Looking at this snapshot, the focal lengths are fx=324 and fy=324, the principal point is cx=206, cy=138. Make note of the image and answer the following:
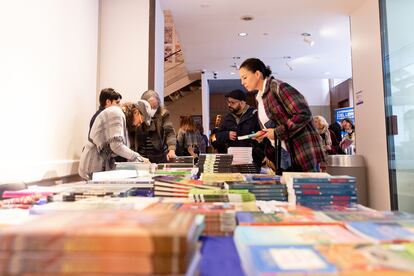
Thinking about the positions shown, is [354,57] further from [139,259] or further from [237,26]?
[139,259]

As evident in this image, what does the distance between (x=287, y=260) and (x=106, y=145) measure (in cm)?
206

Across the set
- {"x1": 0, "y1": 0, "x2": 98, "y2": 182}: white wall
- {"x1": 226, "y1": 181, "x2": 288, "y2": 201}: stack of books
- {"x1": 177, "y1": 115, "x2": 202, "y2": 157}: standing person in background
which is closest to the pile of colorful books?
{"x1": 226, "y1": 181, "x2": 288, "y2": 201}: stack of books

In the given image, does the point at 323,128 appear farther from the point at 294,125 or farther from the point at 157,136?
the point at 294,125

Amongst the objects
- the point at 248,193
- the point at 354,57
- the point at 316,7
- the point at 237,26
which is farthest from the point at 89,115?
the point at 354,57

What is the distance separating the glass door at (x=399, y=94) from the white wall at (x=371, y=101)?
91 mm

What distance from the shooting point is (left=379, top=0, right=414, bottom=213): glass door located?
339cm

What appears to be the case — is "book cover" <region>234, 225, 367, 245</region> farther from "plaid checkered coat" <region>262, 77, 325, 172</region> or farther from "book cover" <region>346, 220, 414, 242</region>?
"plaid checkered coat" <region>262, 77, 325, 172</region>

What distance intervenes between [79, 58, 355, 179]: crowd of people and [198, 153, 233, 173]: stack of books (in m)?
0.23

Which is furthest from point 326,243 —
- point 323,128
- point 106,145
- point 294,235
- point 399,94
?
point 323,128

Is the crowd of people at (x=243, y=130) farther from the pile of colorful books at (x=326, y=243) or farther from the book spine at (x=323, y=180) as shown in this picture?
the pile of colorful books at (x=326, y=243)

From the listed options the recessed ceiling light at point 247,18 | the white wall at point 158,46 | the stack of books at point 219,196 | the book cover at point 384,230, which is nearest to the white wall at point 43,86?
the white wall at point 158,46

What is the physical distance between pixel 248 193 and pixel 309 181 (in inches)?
8.1

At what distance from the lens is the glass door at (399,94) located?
3.39 metres

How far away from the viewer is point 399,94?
3594mm
